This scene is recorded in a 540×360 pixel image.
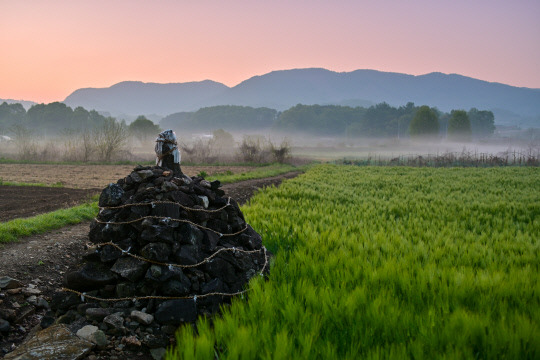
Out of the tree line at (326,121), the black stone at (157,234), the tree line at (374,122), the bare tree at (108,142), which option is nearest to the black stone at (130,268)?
the black stone at (157,234)

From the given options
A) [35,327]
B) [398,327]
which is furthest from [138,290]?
[398,327]

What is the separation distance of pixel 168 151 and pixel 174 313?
307 centimetres

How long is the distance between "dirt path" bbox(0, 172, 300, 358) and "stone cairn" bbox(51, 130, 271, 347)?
23.5 inches

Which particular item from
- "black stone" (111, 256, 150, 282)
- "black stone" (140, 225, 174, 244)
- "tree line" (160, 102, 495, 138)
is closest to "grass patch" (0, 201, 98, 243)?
"black stone" (111, 256, 150, 282)

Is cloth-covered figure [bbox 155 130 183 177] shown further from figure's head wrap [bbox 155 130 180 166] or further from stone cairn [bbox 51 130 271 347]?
stone cairn [bbox 51 130 271 347]

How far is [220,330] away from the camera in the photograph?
317 centimetres

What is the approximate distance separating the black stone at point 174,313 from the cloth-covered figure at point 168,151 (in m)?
2.56

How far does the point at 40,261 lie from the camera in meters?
5.86

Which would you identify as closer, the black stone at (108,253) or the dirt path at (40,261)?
the dirt path at (40,261)

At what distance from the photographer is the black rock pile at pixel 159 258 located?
434 cm

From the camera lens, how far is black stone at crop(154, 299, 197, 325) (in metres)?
4.14

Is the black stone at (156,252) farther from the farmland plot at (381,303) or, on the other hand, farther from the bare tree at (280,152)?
the bare tree at (280,152)

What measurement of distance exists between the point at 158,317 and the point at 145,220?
4.16 feet

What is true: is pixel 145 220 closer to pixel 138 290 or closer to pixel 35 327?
pixel 138 290
